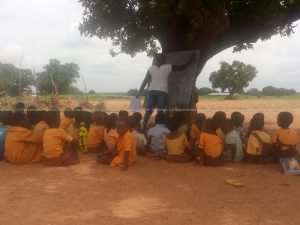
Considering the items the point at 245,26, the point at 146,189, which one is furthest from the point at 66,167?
the point at 245,26

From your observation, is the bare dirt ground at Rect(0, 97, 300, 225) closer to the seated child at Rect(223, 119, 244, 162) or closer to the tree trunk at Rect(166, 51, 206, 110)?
the seated child at Rect(223, 119, 244, 162)

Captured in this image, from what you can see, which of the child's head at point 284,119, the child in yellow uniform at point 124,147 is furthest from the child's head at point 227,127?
the child in yellow uniform at point 124,147

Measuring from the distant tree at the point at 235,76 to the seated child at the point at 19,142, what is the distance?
1569 inches

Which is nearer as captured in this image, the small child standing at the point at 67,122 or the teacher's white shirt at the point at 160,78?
the small child standing at the point at 67,122

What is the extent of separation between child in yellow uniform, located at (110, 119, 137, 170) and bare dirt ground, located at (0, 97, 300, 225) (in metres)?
0.21

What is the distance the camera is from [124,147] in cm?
687

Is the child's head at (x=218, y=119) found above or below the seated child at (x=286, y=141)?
above

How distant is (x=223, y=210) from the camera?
4773 millimetres

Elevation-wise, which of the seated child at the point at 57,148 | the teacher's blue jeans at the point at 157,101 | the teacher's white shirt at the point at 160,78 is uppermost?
the teacher's white shirt at the point at 160,78

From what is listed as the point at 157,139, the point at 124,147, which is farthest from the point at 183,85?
the point at 124,147

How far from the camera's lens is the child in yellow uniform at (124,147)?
682cm

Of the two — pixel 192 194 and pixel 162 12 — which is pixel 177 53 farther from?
pixel 192 194

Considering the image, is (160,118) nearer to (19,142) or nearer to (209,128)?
(209,128)

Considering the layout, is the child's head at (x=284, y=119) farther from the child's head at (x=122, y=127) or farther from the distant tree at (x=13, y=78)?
the distant tree at (x=13, y=78)
